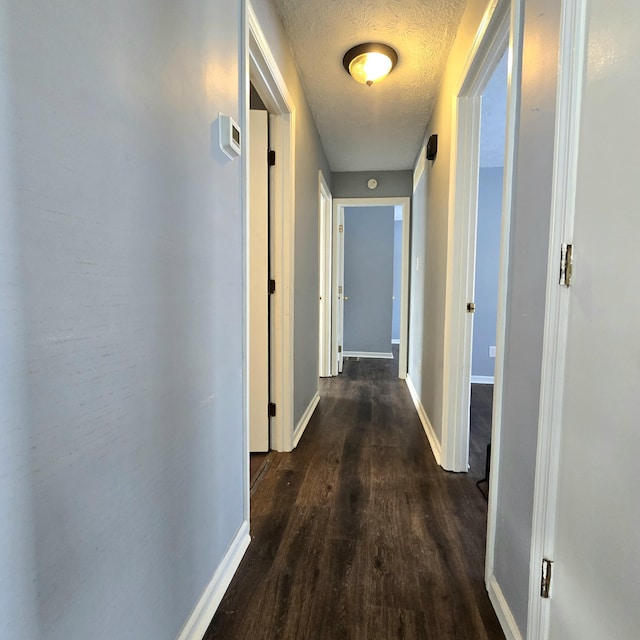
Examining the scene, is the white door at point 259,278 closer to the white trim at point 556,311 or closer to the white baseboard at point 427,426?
the white baseboard at point 427,426

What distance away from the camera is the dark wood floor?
117cm

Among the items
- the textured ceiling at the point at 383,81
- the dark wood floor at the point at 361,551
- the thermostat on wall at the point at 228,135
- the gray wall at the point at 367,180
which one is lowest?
the dark wood floor at the point at 361,551

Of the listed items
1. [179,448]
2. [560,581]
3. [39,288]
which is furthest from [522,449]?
[39,288]

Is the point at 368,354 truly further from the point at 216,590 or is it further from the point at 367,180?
the point at 216,590

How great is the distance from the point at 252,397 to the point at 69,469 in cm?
172

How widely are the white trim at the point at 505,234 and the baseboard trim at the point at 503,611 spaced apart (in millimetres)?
31

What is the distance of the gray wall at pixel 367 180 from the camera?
432 cm

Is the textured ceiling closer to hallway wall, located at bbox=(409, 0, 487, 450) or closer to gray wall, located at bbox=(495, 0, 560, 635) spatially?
hallway wall, located at bbox=(409, 0, 487, 450)

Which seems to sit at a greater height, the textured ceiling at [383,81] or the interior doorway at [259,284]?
the textured ceiling at [383,81]

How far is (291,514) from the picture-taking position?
5.70ft

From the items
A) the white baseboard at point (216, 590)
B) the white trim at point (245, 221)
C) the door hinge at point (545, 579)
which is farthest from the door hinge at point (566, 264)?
the white baseboard at point (216, 590)

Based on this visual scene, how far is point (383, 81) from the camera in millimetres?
2453

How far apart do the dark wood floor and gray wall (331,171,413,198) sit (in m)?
2.93

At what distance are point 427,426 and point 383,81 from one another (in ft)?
7.82
